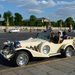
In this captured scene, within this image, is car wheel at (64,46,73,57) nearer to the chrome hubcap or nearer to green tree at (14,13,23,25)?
the chrome hubcap

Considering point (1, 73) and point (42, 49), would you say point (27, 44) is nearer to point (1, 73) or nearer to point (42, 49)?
point (42, 49)

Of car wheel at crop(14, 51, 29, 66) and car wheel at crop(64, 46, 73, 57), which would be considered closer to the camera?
car wheel at crop(14, 51, 29, 66)

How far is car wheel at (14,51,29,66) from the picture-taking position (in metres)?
5.26

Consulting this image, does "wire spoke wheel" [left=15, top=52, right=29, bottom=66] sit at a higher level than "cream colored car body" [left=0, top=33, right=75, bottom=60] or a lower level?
lower

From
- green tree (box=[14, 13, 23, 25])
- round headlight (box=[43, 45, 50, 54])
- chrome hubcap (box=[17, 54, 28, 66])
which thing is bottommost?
chrome hubcap (box=[17, 54, 28, 66])

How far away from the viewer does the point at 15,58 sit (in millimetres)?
5215

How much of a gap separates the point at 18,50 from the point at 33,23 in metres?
107

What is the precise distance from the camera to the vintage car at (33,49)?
5395 millimetres

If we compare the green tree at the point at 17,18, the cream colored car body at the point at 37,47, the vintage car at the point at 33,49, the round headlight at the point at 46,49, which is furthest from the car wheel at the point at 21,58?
the green tree at the point at 17,18

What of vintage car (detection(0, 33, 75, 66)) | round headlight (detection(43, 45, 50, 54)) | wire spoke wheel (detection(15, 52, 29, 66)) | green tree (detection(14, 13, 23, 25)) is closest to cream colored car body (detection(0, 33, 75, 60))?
vintage car (detection(0, 33, 75, 66))

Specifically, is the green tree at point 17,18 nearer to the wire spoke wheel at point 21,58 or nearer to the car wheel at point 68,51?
the car wheel at point 68,51

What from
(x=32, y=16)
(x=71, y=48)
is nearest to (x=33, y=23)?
(x=32, y=16)

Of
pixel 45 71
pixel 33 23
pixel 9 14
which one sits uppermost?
pixel 9 14

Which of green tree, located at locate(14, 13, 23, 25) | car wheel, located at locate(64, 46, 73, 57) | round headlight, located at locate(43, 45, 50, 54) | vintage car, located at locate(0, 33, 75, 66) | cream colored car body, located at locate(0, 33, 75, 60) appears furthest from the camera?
green tree, located at locate(14, 13, 23, 25)
